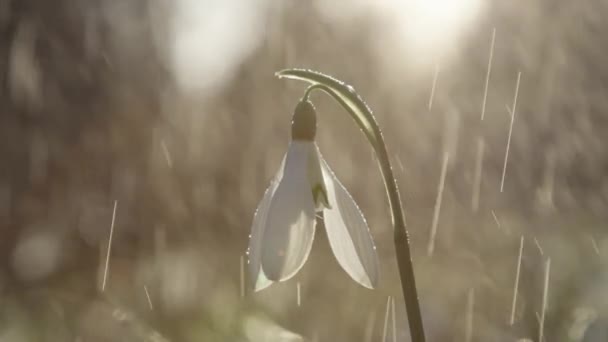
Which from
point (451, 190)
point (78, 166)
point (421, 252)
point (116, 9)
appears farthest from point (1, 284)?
point (451, 190)

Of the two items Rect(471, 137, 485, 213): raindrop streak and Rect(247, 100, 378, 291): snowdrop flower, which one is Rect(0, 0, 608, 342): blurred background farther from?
Rect(247, 100, 378, 291): snowdrop flower

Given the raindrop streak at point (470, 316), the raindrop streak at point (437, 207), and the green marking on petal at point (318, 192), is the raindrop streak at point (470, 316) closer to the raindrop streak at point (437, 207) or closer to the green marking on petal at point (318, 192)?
the raindrop streak at point (437, 207)

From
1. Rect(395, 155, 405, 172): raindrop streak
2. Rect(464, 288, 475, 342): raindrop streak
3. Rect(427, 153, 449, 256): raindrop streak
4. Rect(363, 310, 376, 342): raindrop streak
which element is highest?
Rect(395, 155, 405, 172): raindrop streak

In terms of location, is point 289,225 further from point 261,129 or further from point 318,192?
point 261,129

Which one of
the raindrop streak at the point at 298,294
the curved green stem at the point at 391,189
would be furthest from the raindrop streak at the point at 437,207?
the curved green stem at the point at 391,189

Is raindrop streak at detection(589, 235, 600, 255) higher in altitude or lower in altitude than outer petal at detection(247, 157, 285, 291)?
lower

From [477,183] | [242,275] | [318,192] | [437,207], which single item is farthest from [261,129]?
[318,192]

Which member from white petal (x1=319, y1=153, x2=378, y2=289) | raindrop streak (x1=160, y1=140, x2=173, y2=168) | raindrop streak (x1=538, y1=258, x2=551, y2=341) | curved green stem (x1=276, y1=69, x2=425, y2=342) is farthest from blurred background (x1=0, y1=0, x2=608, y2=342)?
curved green stem (x1=276, y1=69, x2=425, y2=342)
